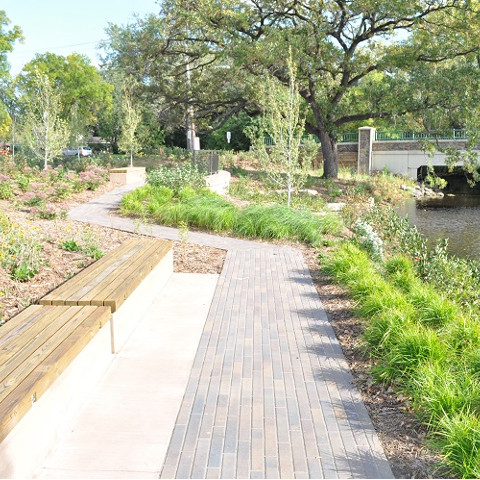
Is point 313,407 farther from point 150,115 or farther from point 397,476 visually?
point 150,115

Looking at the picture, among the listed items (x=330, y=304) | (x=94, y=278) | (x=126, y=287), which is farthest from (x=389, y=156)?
(x=126, y=287)

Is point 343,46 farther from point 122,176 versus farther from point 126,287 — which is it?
point 126,287

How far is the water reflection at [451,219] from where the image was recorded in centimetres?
1534

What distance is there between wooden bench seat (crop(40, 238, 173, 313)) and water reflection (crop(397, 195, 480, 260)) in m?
9.20

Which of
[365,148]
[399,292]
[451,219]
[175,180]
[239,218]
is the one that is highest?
[365,148]

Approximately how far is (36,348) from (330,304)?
404cm

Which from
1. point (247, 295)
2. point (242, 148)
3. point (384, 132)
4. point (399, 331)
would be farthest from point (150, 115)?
point (399, 331)

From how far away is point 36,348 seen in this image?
4.07 m

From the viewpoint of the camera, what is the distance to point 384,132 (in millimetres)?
32875

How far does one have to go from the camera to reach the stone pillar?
106 feet

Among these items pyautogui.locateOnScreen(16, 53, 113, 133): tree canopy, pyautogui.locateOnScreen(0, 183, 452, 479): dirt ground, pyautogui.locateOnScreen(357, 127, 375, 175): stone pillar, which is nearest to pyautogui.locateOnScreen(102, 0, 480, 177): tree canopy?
pyautogui.locateOnScreen(16, 53, 113, 133): tree canopy

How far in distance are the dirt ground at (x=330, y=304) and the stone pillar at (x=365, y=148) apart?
23.2 meters

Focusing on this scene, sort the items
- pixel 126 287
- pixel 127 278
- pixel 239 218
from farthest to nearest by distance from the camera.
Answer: pixel 239 218 → pixel 127 278 → pixel 126 287

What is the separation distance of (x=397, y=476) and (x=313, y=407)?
95 centimetres
